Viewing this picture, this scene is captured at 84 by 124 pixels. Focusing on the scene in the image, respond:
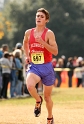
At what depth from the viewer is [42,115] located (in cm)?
1287

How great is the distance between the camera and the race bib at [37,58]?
1021 centimetres

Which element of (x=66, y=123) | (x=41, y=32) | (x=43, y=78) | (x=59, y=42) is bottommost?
(x=66, y=123)

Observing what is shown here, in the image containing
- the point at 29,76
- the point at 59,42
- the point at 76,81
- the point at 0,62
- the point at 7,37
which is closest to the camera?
the point at 29,76

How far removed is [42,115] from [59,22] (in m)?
64.1

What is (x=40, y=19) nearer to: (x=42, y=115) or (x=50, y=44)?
(x=50, y=44)

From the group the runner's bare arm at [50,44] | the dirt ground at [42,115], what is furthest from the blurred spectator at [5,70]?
the runner's bare arm at [50,44]

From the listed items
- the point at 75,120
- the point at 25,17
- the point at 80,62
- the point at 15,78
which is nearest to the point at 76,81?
the point at 80,62

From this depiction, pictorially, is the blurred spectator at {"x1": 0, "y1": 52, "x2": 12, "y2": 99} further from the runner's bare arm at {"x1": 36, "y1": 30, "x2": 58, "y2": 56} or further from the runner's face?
the runner's bare arm at {"x1": 36, "y1": 30, "x2": 58, "y2": 56}

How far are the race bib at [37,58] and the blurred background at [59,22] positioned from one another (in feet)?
206

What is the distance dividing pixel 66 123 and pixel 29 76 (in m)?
1.37

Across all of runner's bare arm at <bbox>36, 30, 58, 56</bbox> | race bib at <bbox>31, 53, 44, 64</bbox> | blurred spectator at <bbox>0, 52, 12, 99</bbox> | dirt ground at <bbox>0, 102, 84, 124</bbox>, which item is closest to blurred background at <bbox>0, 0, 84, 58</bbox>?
blurred spectator at <bbox>0, 52, 12, 99</bbox>

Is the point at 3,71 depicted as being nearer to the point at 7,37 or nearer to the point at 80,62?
the point at 80,62

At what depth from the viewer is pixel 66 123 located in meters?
11.0

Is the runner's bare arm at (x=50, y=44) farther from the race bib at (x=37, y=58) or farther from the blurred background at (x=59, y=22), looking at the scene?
the blurred background at (x=59, y=22)
